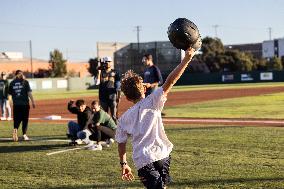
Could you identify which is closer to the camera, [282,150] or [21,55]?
[282,150]

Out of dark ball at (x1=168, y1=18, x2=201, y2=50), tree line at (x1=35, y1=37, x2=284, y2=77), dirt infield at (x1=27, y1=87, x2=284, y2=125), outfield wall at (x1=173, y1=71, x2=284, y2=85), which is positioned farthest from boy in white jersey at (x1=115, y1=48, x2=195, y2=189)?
tree line at (x1=35, y1=37, x2=284, y2=77)

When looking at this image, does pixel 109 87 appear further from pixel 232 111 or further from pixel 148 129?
pixel 232 111

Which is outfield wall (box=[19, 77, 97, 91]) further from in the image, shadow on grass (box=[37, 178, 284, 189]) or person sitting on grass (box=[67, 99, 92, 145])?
shadow on grass (box=[37, 178, 284, 189])

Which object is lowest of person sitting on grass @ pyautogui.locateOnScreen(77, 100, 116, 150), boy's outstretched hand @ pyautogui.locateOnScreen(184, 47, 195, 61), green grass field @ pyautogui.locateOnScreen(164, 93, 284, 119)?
green grass field @ pyautogui.locateOnScreen(164, 93, 284, 119)

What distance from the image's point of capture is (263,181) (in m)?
7.36

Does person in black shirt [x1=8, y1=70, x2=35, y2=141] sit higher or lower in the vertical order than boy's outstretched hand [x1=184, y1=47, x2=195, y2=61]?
lower

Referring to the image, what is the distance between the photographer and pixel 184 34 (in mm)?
5004

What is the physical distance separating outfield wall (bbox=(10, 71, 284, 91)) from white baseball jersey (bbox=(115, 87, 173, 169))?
190 feet

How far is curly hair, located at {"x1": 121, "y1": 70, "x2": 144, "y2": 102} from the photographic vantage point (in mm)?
4961

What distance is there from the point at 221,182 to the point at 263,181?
Answer: 0.60m

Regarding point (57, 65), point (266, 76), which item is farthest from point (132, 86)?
point (57, 65)

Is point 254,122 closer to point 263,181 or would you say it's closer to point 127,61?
point 263,181

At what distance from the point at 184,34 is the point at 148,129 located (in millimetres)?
1003

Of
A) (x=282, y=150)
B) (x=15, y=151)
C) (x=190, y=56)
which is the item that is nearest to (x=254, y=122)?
(x=282, y=150)
